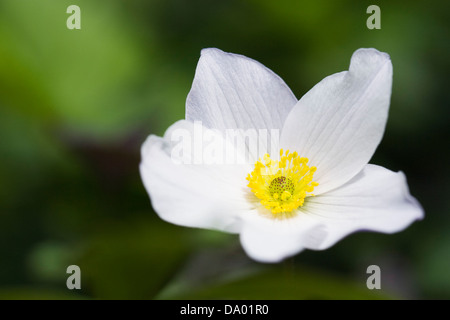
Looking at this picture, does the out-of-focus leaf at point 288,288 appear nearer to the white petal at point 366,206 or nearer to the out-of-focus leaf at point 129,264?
the white petal at point 366,206

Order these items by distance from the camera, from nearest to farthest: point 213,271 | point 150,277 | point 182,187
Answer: point 182,187
point 150,277
point 213,271

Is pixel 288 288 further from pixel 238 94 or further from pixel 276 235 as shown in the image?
pixel 238 94

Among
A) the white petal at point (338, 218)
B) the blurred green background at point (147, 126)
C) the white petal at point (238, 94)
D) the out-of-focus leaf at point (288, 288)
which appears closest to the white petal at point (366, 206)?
the white petal at point (338, 218)

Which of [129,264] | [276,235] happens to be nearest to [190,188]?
[276,235]

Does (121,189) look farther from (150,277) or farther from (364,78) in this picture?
(364,78)
